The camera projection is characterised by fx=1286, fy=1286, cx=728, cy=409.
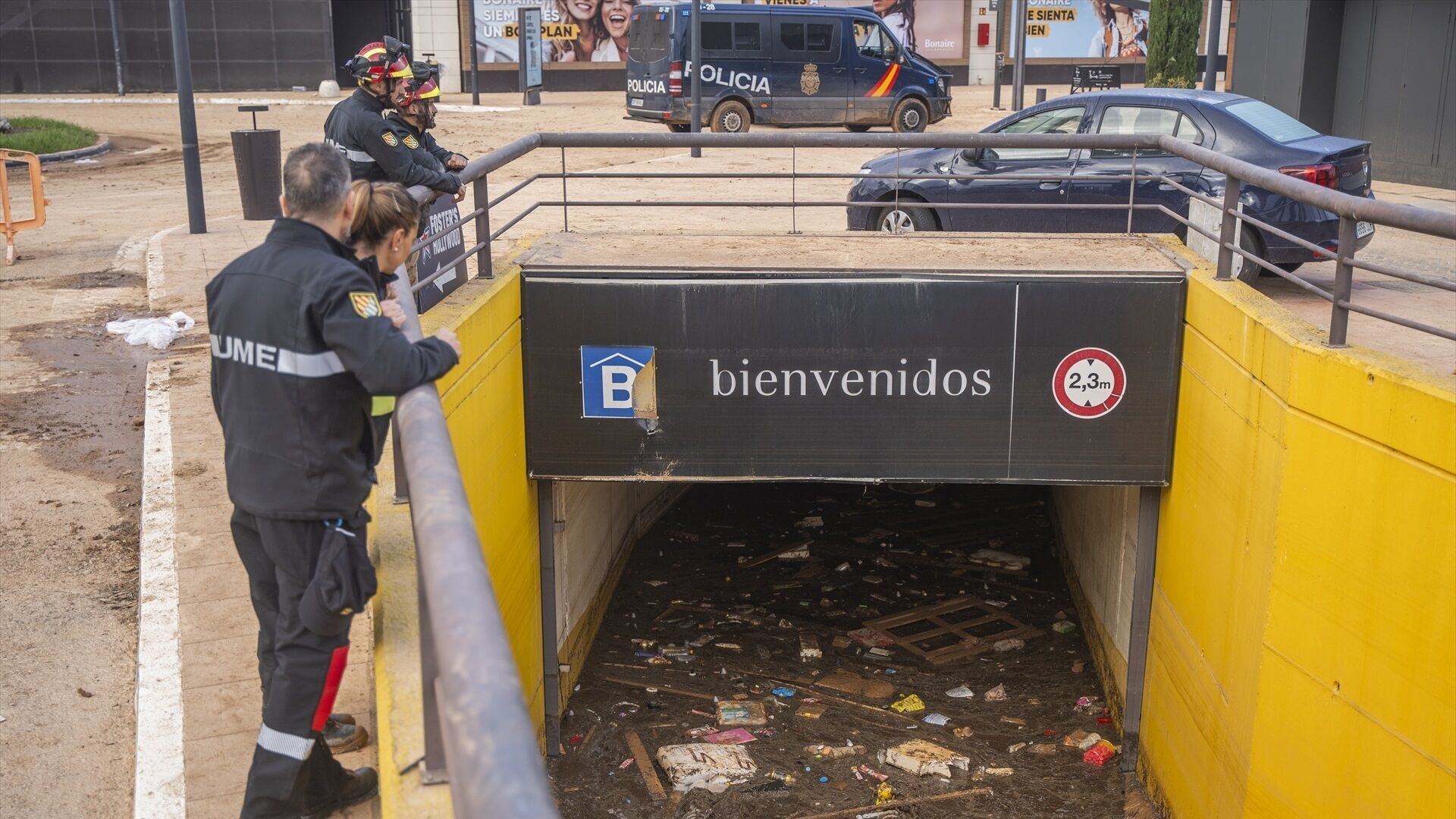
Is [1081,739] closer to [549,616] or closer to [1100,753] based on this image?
[1100,753]

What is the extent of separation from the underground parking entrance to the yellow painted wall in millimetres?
685

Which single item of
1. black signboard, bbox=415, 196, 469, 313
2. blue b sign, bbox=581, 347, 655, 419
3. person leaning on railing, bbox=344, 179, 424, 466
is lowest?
blue b sign, bbox=581, 347, 655, 419

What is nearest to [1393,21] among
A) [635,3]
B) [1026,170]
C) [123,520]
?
[1026,170]

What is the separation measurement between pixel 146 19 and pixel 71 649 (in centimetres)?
3290

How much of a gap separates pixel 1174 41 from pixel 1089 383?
17.7 metres

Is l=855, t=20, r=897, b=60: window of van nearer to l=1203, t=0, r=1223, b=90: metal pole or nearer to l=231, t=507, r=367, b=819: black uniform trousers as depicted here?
l=1203, t=0, r=1223, b=90: metal pole

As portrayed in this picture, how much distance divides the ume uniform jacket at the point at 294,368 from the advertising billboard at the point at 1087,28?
37.1m

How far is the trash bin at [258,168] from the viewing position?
14695mm

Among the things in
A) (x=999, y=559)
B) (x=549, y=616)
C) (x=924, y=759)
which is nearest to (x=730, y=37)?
(x=999, y=559)

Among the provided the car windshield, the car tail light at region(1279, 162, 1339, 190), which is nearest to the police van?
the car windshield

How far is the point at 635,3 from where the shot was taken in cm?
3562

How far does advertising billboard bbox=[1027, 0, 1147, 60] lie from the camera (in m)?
37.8

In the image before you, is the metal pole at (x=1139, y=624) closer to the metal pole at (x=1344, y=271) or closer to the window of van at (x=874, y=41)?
the metal pole at (x=1344, y=271)

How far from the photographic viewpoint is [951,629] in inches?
398
